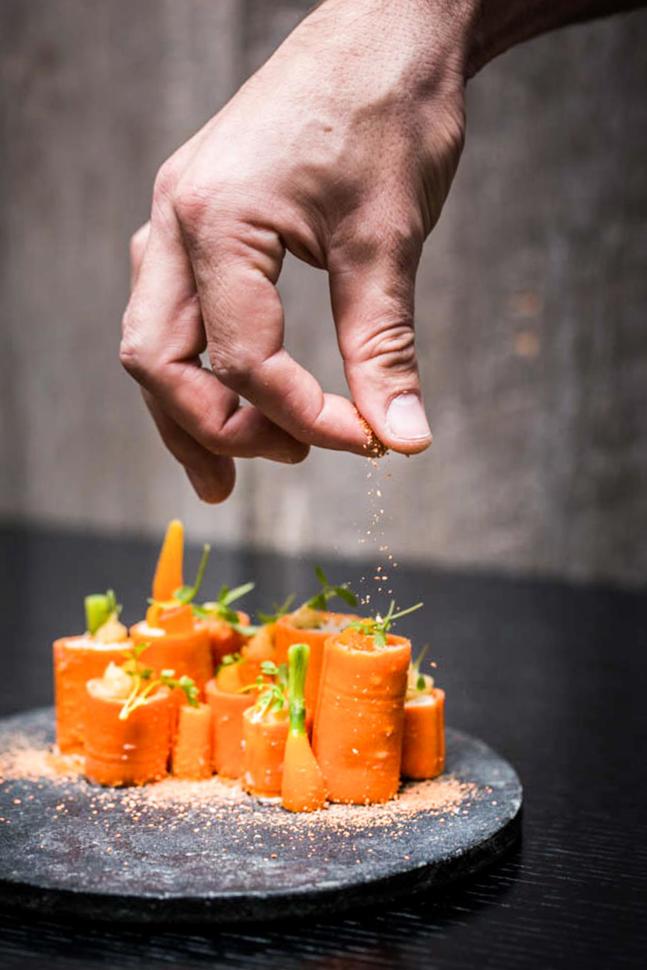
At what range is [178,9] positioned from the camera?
3.30m

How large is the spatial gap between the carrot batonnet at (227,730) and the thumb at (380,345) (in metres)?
0.33

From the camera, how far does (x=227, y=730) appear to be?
1207 millimetres

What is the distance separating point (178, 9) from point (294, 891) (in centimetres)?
295

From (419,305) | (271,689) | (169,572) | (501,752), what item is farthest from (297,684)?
(419,305)

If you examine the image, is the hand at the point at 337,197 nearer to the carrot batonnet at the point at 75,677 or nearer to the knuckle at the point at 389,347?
the knuckle at the point at 389,347

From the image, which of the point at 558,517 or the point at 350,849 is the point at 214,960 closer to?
the point at 350,849

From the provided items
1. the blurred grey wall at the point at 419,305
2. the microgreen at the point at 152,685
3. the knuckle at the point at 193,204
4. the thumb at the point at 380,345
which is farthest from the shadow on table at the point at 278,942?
the blurred grey wall at the point at 419,305

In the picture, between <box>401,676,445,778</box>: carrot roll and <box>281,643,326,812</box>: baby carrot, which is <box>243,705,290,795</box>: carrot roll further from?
<box>401,676,445,778</box>: carrot roll

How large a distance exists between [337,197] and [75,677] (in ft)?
1.96

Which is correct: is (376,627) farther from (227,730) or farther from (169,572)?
(169,572)

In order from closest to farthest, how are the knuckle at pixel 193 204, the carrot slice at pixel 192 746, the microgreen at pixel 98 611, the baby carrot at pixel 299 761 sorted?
the knuckle at pixel 193 204
the baby carrot at pixel 299 761
the carrot slice at pixel 192 746
the microgreen at pixel 98 611

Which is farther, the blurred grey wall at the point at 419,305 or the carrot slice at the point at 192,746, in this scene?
the blurred grey wall at the point at 419,305

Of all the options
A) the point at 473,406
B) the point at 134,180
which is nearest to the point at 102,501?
the point at 134,180

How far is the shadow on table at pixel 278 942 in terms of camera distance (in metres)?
0.83
